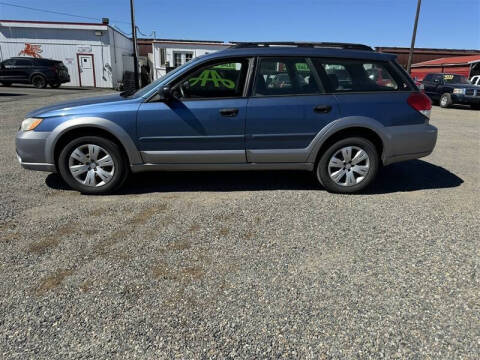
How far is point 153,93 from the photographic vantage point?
4059 millimetres

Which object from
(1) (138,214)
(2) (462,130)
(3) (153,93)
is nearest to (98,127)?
(3) (153,93)

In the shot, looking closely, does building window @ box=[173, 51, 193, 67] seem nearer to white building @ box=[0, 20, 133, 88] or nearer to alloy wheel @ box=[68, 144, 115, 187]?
white building @ box=[0, 20, 133, 88]

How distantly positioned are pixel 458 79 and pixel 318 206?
54.9 feet

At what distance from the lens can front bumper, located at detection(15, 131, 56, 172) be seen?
13.3 ft

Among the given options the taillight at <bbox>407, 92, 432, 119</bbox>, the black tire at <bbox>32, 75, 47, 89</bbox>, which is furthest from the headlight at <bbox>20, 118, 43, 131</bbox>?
the black tire at <bbox>32, 75, 47, 89</bbox>

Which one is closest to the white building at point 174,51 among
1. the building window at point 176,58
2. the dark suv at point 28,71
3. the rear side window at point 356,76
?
the building window at point 176,58

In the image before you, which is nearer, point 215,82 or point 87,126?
point 87,126

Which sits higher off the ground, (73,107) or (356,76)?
(356,76)

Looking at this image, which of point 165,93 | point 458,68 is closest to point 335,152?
point 165,93

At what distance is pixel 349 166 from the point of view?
4387mm

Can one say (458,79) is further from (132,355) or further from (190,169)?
(132,355)

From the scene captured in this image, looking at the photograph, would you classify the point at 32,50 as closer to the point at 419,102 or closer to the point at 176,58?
the point at 176,58

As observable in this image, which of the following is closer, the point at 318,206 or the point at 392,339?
the point at 392,339

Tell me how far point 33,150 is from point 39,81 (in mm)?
21292
